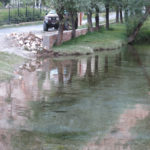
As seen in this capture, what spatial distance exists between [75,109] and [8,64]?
779cm

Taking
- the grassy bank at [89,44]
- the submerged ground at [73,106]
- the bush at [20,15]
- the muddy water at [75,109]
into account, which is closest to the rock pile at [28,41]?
the grassy bank at [89,44]

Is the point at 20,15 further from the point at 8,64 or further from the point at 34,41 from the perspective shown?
the point at 8,64

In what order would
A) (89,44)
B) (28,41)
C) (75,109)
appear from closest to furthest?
(75,109) < (28,41) < (89,44)

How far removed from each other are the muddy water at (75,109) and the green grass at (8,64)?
44 centimetres

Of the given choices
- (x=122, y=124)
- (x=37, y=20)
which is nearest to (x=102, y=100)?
(x=122, y=124)

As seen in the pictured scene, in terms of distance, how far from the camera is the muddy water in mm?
9016

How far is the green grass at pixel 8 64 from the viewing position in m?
16.4

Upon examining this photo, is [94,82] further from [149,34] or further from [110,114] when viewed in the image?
[149,34]

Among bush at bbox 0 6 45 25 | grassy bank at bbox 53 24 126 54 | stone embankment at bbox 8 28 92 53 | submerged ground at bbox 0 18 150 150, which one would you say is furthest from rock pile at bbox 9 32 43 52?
bush at bbox 0 6 45 25

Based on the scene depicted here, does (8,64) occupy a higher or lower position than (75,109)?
higher

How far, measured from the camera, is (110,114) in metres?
11.4

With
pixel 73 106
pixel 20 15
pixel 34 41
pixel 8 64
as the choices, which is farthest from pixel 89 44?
pixel 73 106

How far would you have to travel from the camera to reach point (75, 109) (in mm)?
12031

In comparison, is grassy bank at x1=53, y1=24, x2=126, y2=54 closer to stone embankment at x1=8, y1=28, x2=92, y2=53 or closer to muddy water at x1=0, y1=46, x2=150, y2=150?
stone embankment at x1=8, y1=28, x2=92, y2=53
